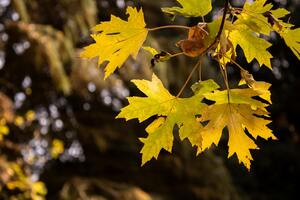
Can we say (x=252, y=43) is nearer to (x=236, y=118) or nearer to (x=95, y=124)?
(x=236, y=118)

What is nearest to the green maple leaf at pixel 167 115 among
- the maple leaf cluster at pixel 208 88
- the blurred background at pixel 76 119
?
the maple leaf cluster at pixel 208 88

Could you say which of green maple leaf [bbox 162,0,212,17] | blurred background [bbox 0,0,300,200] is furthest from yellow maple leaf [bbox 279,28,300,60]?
blurred background [bbox 0,0,300,200]

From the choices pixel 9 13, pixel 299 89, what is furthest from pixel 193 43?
pixel 299 89

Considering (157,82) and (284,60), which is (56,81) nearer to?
(157,82)

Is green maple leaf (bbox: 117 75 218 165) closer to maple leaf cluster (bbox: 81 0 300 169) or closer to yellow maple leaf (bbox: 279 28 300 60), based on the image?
maple leaf cluster (bbox: 81 0 300 169)

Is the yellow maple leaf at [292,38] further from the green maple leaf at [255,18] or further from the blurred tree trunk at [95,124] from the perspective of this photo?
the blurred tree trunk at [95,124]
